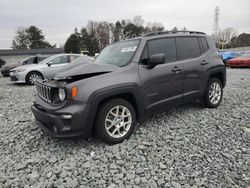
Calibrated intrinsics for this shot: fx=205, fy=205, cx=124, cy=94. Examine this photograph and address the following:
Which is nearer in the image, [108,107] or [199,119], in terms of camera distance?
[108,107]

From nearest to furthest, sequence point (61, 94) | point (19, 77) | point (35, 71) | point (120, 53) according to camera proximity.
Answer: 1. point (61, 94)
2. point (120, 53)
3. point (19, 77)
4. point (35, 71)

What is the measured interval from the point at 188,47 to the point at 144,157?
263 centimetres

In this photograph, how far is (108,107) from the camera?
124 inches

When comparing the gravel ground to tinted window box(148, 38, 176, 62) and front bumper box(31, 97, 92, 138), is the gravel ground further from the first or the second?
tinted window box(148, 38, 176, 62)

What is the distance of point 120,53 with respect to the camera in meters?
3.94

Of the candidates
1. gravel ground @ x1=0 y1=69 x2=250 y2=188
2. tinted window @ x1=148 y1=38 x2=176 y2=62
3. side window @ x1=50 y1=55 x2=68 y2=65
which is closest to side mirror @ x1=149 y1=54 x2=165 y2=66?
tinted window @ x1=148 y1=38 x2=176 y2=62

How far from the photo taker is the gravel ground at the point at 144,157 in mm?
2531

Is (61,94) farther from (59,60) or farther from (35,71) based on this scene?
(35,71)

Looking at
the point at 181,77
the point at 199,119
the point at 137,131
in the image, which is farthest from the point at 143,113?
the point at 199,119

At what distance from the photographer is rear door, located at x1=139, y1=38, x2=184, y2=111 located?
3574mm

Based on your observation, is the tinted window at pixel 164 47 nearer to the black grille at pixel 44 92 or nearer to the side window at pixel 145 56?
the side window at pixel 145 56

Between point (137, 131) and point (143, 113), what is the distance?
0.41 metres

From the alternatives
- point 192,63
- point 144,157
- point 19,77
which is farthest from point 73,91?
point 19,77

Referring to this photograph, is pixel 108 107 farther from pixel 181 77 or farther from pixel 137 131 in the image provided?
pixel 181 77
